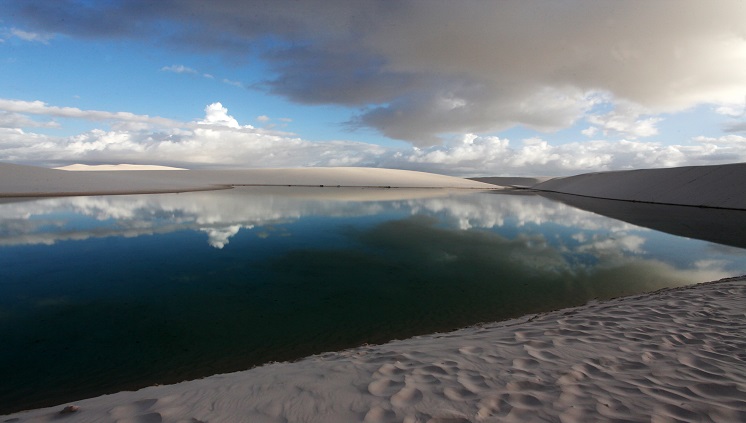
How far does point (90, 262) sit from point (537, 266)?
10231 millimetres

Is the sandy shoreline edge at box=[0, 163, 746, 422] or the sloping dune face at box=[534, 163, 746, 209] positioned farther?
the sloping dune face at box=[534, 163, 746, 209]

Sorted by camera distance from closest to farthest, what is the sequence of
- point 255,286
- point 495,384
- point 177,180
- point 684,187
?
1. point 495,384
2. point 255,286
3. point 684,187
4. point 177,180

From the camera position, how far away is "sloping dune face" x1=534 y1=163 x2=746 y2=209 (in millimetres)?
26781

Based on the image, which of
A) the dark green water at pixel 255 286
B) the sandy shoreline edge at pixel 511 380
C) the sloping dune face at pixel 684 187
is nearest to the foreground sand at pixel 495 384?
the sandy shoreline edge at pixel 511 380

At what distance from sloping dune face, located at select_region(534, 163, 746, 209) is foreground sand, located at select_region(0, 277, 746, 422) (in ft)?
103

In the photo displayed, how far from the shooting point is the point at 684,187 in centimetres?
3156

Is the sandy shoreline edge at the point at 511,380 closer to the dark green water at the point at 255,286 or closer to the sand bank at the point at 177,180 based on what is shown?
the dark green water at the point at 255,286

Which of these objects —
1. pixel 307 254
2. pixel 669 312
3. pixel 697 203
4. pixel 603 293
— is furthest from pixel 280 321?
pixel 697 203

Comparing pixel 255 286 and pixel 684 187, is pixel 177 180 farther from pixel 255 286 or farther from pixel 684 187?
pixel 684 187

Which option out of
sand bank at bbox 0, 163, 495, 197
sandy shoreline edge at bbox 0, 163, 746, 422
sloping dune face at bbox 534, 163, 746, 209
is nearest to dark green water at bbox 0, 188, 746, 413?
sandy shoreline edge at bbox 0, 163, 746, 422

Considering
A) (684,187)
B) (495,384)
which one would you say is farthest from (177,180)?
(684,187)

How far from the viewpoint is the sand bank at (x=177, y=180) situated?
97.0 ft

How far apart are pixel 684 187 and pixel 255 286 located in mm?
39715

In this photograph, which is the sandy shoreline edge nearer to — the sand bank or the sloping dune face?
the sloping dune face
